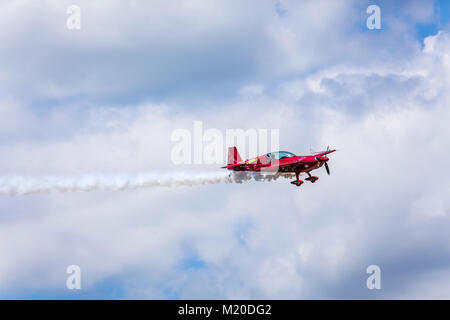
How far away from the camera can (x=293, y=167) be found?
336 ft

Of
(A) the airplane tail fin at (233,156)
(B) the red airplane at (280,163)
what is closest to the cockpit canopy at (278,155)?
(B) the red airplane at (280,163)

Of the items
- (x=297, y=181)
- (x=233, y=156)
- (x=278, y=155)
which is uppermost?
(x=278, y=155)

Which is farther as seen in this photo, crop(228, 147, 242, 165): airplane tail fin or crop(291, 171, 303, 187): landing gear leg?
crop(291, 171, 303, 187): landing gear leg

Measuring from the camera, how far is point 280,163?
334ft

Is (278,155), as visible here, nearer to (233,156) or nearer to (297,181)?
(297,181)

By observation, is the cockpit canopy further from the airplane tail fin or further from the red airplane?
the airplane tail fin

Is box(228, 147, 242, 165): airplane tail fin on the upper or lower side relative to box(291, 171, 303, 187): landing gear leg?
upper

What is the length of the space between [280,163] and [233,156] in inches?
229

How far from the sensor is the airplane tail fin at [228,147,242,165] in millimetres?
101500

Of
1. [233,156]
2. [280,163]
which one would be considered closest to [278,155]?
[280,163]

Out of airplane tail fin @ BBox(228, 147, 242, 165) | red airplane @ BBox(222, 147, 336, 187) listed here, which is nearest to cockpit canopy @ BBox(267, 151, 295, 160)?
red airplane @ BBox(222, 147, 336, 187)

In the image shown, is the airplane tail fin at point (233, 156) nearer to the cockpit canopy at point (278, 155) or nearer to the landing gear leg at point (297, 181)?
the cockpit canopy at point (278, 155)
